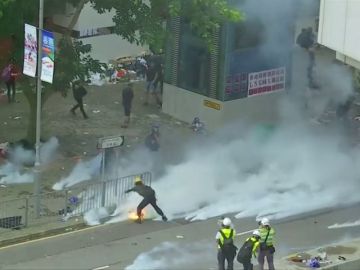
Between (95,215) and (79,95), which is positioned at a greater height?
(79,95)

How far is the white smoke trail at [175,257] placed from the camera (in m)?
15.3

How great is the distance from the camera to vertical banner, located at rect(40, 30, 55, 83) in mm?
16469

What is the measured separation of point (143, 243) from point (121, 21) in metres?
5.90

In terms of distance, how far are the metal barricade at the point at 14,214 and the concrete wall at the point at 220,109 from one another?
24.2ft

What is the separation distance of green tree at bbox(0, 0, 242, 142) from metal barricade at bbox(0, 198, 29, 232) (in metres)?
3.40

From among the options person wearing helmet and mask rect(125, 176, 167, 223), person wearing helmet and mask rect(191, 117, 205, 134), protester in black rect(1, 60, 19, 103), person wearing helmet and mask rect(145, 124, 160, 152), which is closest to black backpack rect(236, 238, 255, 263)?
person wearing helmet and mask rect(125, 176, 167, 223)

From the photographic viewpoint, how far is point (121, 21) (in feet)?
66.0

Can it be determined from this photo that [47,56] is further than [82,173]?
No

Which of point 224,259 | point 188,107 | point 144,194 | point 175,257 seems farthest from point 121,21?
point 224,259

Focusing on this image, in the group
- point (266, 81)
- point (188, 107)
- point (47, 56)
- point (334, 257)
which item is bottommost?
point (334, 257)

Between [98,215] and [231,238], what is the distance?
4.14 meters

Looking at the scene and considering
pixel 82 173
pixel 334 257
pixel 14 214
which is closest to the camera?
pixel 334 257

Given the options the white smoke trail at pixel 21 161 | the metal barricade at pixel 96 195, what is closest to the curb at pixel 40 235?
the metal barricade at pixel 96 195

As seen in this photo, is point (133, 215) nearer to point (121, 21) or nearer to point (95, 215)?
point (95, 215)
